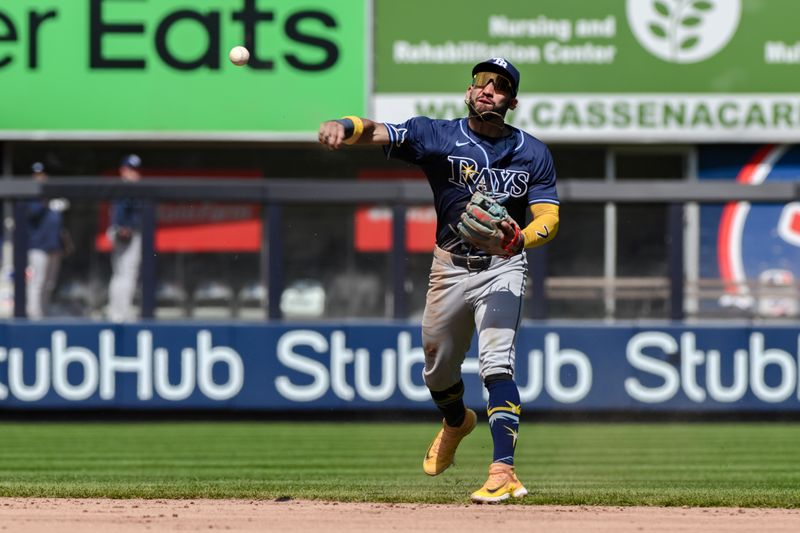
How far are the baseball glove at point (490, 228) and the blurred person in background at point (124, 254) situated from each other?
649 centimetres

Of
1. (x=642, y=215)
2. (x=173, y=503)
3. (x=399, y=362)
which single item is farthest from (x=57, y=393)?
(x=173, y=503)

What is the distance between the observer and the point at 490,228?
585cm

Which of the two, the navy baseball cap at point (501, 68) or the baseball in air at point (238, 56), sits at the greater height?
the baseball in air at point (238, 56)

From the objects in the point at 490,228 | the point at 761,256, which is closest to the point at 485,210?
the point at 490,228

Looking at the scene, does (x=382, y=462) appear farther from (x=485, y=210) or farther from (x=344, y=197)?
(x=344, y=197)

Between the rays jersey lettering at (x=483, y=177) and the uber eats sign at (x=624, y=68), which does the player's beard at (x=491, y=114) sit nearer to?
the rays jersey lettering at (x=483, y=177)

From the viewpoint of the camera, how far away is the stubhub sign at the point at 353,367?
11750 millimetres

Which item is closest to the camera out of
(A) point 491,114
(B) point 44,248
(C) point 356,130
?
(C) point 356,130

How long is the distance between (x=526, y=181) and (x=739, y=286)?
627 cm

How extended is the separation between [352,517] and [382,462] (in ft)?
11.1

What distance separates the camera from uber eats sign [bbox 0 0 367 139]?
13.6 metres

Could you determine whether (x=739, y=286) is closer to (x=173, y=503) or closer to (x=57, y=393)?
(x=57, y=393)

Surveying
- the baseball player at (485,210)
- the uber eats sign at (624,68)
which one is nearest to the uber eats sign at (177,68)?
the uber eats sign at (624,68)

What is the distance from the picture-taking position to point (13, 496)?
20.9ft
